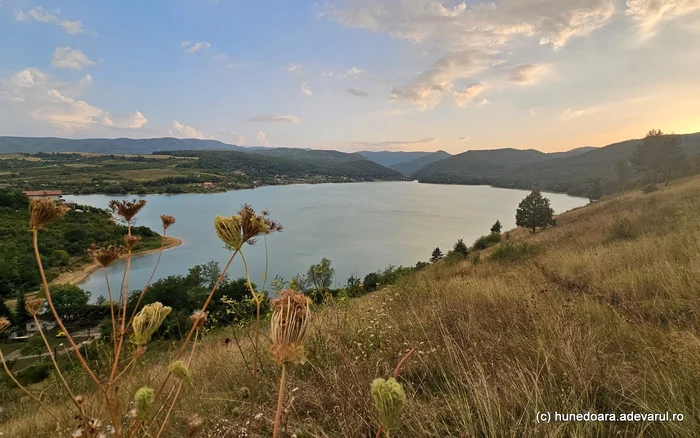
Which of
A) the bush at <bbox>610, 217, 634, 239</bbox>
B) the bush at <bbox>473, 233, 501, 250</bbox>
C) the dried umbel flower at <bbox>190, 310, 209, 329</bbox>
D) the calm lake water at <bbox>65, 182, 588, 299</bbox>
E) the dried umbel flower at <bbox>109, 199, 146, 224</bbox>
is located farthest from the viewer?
the calm lake water at <bbox>65, 182, 588, 299</bbox>

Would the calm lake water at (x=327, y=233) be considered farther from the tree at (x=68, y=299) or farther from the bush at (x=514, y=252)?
the bush at (x=514, y=252)

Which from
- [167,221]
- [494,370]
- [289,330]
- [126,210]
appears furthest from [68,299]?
[289,330]

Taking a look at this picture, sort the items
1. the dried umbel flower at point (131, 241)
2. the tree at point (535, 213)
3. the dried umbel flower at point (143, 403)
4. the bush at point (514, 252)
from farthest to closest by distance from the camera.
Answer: the tree at point (535, 213)
the bush at point (514, 252)
the dried umbel flower at point (131, 241)
the dried umbel flower at point (143, 403)

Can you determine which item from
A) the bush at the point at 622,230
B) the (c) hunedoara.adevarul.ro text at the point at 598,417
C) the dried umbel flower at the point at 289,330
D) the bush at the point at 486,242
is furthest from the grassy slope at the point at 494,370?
the bush at the point at 486,242

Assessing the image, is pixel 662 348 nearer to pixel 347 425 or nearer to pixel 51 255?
pixel 347 425

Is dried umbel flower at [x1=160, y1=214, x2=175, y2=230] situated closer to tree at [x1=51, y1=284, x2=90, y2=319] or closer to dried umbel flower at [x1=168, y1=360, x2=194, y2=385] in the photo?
dried umbel flower at [x1=168, y1=360, x2=194, y2=385]

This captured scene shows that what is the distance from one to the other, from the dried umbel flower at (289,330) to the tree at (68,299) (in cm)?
3906

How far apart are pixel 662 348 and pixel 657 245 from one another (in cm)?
447

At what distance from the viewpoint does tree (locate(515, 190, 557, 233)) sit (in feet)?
115

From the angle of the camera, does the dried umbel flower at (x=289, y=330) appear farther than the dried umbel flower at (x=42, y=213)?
No

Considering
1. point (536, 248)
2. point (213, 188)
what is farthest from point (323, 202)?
point (536, 248)

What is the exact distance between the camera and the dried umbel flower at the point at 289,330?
2.68 ft

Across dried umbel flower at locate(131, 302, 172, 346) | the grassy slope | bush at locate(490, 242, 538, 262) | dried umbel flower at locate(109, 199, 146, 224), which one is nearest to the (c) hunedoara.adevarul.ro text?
the grassy slope

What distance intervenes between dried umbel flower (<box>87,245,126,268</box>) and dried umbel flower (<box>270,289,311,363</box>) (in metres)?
0.78
